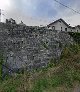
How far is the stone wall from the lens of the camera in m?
15.5

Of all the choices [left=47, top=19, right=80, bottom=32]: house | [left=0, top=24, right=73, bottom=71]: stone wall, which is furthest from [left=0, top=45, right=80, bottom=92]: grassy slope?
[left=47, top=19, right=80, bottom=32]: house

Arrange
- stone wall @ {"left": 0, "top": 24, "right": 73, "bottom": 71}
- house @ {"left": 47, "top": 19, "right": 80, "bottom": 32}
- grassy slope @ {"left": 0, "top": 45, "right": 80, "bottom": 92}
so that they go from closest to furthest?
grassy slope @ {"left": 0, "top": 45, "right": 80, "bottom": 92} < stone wall @ {"left": 0, "top": 24, "right": 73, "bottom": 71} < house @ {"left": 47, "top": 19, "right": 80, "bottom": 32}

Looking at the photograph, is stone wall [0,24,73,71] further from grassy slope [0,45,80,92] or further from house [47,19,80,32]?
house [47,19,80,32]

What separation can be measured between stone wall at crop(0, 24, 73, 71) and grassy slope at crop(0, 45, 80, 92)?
3.83 ft

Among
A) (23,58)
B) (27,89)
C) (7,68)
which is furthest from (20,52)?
(27,89)

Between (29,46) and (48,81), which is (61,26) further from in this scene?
(48,81)

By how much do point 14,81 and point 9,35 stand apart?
10.3 feet

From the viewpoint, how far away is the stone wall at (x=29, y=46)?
1552 centimetres

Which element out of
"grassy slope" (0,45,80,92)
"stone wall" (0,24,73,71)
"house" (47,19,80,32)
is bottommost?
"grassy slope" (0,45,80,92)

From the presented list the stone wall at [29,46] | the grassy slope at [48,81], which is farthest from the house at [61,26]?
the grassy slope at [48,81]

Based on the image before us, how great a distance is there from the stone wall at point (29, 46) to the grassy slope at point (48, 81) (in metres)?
1.17

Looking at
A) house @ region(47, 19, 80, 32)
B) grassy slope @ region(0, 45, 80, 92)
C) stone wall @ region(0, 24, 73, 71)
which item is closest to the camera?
grassy slope @ region(0, 45, 80, 92)

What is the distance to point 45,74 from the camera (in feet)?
48.0

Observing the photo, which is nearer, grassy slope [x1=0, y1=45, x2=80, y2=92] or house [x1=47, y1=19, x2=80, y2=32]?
grassy slope [x1=0, y1=45, x2=80, y2=92]
